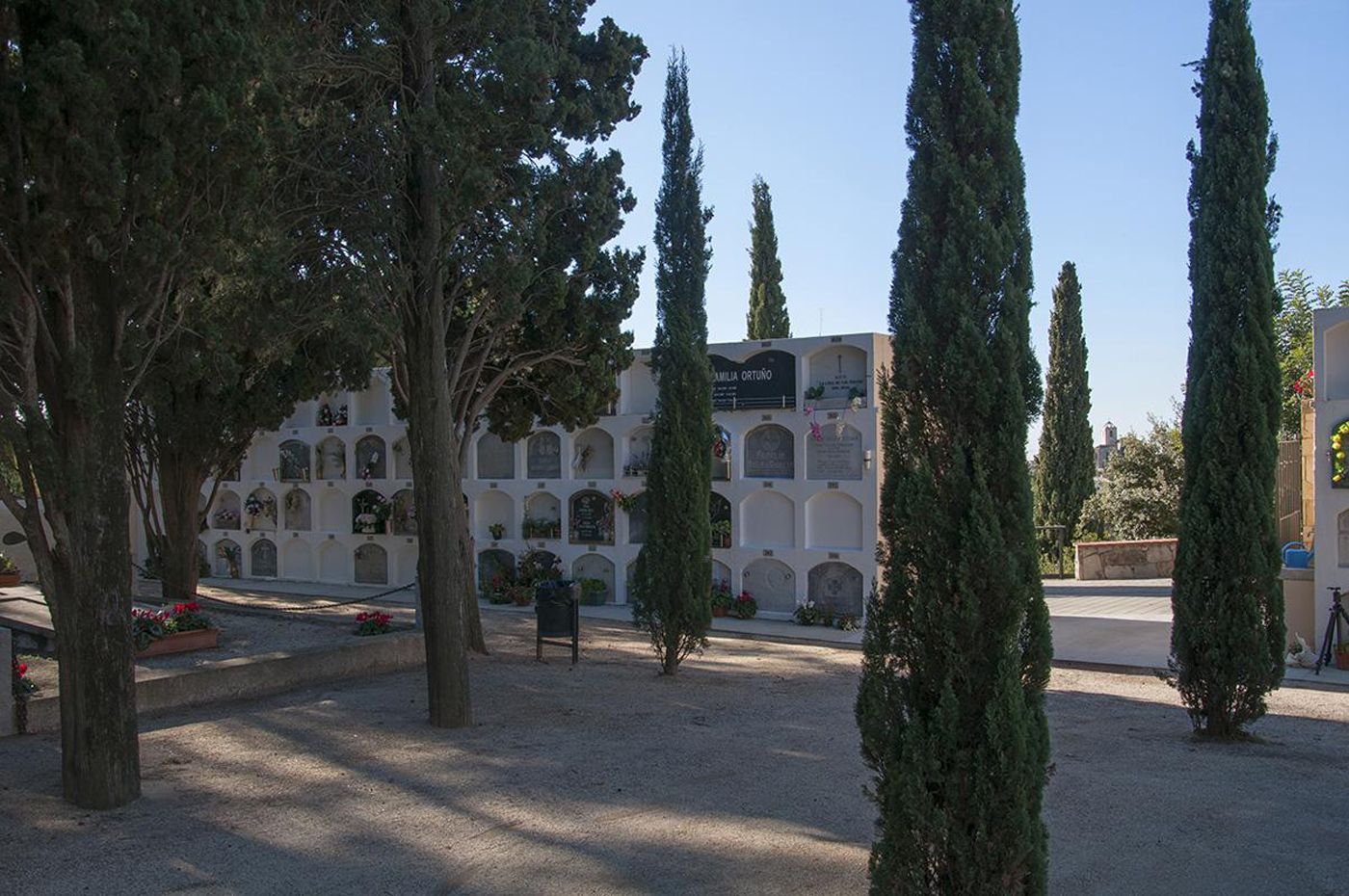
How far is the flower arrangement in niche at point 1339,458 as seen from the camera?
1067 cm

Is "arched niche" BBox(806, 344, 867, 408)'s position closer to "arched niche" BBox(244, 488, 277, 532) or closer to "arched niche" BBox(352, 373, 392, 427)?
"arched niche" BBox(352, 373, 392, 427)

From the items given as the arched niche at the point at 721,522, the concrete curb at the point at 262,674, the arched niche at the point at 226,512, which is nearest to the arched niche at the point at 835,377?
the arched niche at the point at 721,522

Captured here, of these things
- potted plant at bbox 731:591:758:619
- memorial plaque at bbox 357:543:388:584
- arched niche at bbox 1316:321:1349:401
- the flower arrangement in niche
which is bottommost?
potted plant at bbox 731:591:758:619

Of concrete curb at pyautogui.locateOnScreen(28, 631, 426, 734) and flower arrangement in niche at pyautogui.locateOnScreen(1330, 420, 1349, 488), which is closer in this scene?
concrete curb at pyautogui.locateOnScreen(28, 631, 426, 734)

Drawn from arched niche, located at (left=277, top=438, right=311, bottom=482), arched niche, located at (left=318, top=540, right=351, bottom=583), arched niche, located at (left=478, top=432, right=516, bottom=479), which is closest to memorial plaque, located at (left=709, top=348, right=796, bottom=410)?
arched niche, located at (left=478, top=432, right=516, bottom=479)

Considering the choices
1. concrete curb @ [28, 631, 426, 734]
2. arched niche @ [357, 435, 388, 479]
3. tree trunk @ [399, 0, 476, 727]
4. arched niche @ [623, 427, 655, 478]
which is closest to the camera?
tree trunk @ [399, 0, 476, 727]

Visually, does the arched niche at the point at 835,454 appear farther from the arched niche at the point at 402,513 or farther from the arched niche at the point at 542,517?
the arched niche at the point at 402,513

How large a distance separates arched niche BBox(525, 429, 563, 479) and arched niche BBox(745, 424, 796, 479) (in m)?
3.18

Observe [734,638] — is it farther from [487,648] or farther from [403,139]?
[403,139]

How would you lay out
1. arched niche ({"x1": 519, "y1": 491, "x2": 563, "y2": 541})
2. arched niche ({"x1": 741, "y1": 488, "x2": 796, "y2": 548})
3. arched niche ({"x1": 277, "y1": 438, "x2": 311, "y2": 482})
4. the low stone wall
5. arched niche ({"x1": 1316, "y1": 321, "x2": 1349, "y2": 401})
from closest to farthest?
arched niche ({"x1": 1316, "y1": 321, "x2": 1349, "y2": 401}) → arched niche ({"x1": 741, "y1": 488, "x2": 796, "y2": 548}) → arched niche ({"x1": 519, "y1": 491, "x2": 563, "y2": 541}) → arched niche ({"x1": 277, "y1": 438, "x2": 311, "y2": 482}) → the low stone wall

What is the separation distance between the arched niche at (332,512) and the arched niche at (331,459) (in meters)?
0.30

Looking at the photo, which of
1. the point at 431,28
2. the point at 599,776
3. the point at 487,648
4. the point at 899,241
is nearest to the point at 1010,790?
the point at 899,241

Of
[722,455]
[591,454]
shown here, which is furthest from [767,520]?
[591,454]

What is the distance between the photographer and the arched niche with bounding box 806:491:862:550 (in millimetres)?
14298
